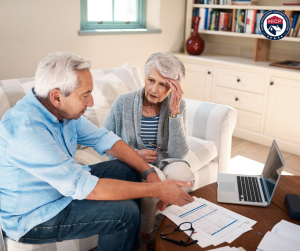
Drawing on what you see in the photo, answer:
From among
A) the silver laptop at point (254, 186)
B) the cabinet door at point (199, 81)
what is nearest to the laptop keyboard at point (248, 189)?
the silver laptop at point (254, 186)

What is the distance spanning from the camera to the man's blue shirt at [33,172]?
109cm

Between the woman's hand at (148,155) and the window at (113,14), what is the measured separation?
1.91m

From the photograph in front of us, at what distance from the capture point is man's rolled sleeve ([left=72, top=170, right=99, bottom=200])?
1136mm

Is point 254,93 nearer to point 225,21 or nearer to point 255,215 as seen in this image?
point 225,21

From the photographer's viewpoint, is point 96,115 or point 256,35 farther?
point 256,35

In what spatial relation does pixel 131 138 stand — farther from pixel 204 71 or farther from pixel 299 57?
pixel 299 57

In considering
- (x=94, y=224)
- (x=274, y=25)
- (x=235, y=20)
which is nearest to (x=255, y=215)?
(x=94, y=224)

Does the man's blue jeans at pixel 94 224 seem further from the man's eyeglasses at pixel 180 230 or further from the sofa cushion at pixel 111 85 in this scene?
the sofa cushion at pixel 111 85

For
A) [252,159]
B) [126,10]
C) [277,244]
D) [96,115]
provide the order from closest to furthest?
[277,244], [96,115], [252,159], [126,10]

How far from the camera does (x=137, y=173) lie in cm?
158

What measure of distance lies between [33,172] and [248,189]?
0.92m

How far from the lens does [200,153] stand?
2.00 m

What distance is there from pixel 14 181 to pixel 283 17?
280 cm

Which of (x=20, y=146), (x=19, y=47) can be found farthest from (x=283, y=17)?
(x=20, y=146)
